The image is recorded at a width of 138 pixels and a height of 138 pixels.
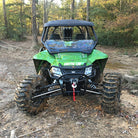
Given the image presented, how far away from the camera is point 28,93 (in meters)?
3.24

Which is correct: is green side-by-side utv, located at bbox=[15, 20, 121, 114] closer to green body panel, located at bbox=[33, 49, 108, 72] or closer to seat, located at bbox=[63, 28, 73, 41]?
green body panel, located at bbox=[33, 49, 108, 72]

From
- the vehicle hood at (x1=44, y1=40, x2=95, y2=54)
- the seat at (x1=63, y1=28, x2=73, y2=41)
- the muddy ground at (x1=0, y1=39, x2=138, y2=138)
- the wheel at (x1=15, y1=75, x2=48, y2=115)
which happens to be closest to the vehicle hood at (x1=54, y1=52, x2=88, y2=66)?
the vehicle hood at (x1=44, y1=40, x2=95, y2=54)

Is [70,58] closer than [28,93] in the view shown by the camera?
No

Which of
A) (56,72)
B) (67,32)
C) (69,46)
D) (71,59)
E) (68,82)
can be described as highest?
(67,32)

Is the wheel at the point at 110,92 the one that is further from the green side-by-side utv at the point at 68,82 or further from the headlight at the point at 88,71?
the headlight at the point at 88,71

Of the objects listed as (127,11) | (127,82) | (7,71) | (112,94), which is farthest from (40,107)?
(127,11)

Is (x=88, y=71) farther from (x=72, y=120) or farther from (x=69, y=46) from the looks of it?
(x=72, y=120)

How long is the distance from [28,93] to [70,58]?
3.83 feet

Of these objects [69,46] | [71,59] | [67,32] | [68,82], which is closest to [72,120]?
[68,82]

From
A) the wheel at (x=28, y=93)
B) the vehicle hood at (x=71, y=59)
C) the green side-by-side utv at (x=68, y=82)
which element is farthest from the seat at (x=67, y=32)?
the wheel at (x=28, y=93)

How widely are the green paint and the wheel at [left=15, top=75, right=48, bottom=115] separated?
1.67ft

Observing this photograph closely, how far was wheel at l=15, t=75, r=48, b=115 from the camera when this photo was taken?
321 centimetres

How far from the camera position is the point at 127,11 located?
1437cm

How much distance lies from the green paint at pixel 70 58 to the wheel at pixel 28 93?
508 millimetres
